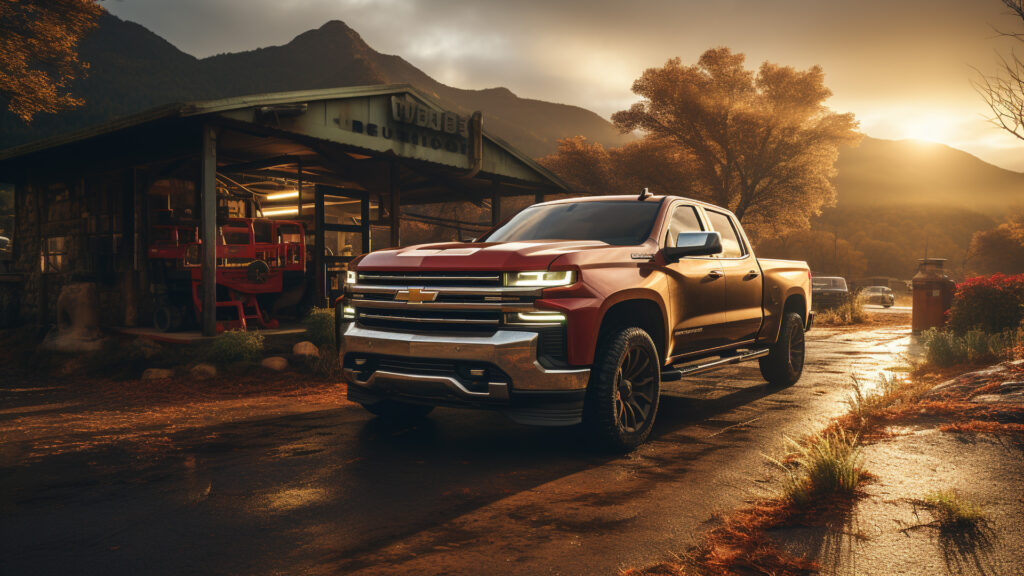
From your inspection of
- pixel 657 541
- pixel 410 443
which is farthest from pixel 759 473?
pixel 410 443

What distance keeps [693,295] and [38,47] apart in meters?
16.0

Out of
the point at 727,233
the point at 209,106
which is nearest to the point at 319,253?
the point at 209,106

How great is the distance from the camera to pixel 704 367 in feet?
20.5

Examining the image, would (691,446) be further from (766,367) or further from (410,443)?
(766,367)

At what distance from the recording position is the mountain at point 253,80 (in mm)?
50156

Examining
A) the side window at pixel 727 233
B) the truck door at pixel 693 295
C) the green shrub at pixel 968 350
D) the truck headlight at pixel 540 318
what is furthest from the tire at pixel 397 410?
the green shrub at pixel 968 350

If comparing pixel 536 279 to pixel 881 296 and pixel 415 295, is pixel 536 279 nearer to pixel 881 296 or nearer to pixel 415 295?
pixel 415 295

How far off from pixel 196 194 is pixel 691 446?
1230 centimetres

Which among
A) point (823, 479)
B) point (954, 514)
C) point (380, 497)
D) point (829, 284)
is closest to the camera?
point (954, 514)

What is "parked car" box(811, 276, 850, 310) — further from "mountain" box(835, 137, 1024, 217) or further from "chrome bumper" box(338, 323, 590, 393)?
"mountain" box(835, 137, 1024, 217)

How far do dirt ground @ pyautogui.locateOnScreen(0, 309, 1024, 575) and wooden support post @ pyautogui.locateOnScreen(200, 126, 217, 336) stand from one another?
3.15 m

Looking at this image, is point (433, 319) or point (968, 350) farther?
point (968, 350)

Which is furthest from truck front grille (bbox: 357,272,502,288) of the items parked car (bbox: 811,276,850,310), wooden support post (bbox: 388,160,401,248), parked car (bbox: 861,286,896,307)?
parked car (bbox: 861,286,896,307)

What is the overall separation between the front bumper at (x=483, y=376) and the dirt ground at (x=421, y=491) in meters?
0.46
